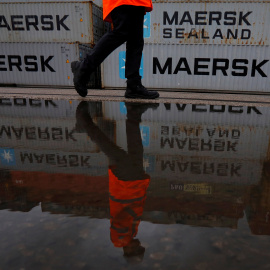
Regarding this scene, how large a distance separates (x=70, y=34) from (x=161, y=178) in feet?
22.1

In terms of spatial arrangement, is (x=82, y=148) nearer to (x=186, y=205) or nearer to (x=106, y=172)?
(x=106, y=172)

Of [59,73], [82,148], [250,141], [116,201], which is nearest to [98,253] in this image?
[116,201]

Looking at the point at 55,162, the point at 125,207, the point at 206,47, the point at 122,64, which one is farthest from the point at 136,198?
the point at 206,47

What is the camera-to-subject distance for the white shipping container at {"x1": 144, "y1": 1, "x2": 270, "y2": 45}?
6.14 m

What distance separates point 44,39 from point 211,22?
481cm

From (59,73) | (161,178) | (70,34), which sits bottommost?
(161,178)

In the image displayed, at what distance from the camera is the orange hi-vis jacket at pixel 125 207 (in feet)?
2.27

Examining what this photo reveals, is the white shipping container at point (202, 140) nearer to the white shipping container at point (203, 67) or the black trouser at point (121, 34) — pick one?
the black trouser at point (121, 34)

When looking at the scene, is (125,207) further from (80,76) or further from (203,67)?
(203,67)

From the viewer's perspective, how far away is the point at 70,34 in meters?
6.71

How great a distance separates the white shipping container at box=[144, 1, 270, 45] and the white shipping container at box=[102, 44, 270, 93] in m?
0.21

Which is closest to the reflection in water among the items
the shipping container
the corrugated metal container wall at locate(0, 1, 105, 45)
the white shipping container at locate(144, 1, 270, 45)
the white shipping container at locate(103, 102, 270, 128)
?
the white shipping container at locate(103, 102, 270, 128)

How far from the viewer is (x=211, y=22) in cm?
629

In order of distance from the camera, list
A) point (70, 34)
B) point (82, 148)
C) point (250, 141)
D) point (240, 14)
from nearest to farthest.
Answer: point (82, 148) < point (250, 141) < point (240, 14) < point (70, 34)
